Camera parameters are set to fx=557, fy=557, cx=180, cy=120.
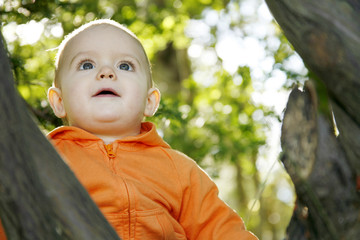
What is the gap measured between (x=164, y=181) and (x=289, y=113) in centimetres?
122

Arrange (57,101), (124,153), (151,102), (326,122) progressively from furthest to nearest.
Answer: (151,102), (57,101), (124,153), (326,122)

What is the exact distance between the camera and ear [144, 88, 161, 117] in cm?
329

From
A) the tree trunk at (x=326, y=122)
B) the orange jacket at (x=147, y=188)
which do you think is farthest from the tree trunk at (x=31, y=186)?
the orange jacket at (x=147, y=188)

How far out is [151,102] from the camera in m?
3.32

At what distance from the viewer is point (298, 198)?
5.92 ft

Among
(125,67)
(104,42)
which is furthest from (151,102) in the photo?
(104,42)

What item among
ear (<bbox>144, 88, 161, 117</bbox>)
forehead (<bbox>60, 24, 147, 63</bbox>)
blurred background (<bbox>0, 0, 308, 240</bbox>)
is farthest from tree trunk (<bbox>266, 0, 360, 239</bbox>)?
ear (<bbox>144, 88, 161, 117</bbox>)

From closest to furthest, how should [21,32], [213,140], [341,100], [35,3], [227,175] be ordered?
[341,100], [35,3], [21,32], [213,140], [227,175]

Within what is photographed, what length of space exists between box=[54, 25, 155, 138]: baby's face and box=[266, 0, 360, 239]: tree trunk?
1307 mm

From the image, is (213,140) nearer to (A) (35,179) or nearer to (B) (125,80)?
(B) (125,80)

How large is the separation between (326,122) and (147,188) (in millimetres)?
1241

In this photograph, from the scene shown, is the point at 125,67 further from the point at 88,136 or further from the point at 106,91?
the point at 88,136

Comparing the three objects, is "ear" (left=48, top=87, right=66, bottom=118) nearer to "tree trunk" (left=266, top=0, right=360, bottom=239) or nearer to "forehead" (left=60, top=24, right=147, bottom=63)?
"forehead" (left=60, top=24, right=147, bottom=63)

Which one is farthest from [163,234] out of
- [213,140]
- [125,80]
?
[213,140]
